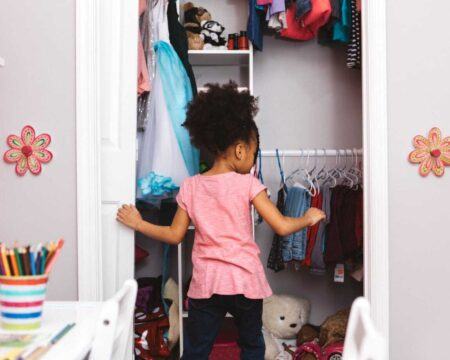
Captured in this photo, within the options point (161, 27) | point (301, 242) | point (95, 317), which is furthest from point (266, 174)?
point (95, 317)

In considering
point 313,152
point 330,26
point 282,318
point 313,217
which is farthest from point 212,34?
point 282,318

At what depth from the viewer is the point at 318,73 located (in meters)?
3.58

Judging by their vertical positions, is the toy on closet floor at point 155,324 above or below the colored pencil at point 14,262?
below

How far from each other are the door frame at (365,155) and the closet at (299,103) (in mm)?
1253

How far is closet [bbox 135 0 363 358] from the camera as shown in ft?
11.6

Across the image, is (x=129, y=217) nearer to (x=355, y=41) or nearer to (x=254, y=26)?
(x=254, y=26)

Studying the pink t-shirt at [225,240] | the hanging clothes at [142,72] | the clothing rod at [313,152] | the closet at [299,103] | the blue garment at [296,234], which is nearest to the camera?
the pink t-shirt at [225,240]

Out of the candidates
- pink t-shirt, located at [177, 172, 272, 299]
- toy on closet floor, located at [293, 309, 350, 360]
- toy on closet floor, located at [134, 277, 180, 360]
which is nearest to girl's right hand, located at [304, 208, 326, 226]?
pink t-shirt, located at [177, 172, 272, 299]

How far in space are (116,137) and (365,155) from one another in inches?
37.5

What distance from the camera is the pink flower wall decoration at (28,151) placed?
2199 mm

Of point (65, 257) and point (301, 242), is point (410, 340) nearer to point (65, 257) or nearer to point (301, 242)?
point (301, 242)

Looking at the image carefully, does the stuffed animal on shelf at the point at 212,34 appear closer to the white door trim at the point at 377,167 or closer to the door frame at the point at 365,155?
the door frame at the point at 365,155

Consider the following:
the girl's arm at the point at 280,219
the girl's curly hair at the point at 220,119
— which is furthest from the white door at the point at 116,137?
the girl's arm at the point at 280,219

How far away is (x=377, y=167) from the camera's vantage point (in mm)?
2266
